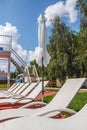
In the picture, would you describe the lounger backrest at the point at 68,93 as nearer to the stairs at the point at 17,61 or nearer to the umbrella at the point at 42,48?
the umbrella at the point at 42,48

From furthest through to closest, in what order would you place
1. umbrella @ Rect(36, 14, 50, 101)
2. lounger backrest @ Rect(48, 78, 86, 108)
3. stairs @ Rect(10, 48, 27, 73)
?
stairs @ Rect(10, 48, 27, 73)
umbrella @ Rect(36, 14, 50, 101)
lounger backrest @ Rect(48, 78, 86, 108)

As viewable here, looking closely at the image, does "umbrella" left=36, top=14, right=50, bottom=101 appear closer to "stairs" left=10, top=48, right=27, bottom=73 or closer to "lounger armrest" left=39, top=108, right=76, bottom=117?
"lounger armrest" left=39, top=108, right=76, bottom=117

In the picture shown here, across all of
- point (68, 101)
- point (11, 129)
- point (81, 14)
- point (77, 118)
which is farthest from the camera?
point (81, 14)

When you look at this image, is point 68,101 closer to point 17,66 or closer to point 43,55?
point 43,55

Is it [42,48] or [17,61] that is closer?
[42,48]

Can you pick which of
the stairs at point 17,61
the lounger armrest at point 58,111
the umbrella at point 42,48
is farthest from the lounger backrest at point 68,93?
the stairs at point 17,61

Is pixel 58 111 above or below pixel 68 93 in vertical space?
below

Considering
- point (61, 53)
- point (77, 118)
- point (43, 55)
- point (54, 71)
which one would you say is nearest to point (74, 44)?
point (61, 53)

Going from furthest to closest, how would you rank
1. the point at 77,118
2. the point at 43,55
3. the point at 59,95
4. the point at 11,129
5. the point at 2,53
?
the point at 2,53 < the point at 43,55 < the point at 59,95 < the point at 77,118 < the point at 11,129

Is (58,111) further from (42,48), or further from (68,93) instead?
(42,48)

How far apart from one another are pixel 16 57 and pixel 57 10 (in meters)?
12.7

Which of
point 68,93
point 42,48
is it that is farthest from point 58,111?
point 42,48

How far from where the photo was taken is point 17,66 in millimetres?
20766

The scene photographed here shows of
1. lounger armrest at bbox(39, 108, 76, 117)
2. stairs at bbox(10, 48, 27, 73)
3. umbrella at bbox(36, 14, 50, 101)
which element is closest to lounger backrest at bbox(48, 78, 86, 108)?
lounger armrest at bbox(39, 108, 76, 117)
